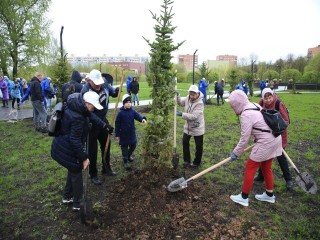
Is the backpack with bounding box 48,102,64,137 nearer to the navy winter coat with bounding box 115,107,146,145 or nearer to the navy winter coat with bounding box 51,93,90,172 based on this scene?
the navy winter coat with bounding box 51,93,90,172

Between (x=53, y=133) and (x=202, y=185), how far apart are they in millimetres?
3288

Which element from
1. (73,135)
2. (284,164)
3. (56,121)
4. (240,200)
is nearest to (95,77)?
(56,121)

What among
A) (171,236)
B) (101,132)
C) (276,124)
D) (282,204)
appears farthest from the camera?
(101,132)

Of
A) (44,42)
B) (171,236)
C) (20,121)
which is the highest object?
(44,42)

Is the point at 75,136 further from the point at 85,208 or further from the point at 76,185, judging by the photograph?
the point at 85,208

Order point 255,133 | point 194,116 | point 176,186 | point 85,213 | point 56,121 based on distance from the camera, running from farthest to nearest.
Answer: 1. point 194,116
2. point 176,186
3. point 255,133
4. point 85,213
5. point 56,121

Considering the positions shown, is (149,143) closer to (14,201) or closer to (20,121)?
(14,201)

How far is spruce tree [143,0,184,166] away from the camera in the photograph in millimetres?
4969

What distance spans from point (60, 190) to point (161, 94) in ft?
9.87

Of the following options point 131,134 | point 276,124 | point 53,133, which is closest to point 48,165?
point 131,134

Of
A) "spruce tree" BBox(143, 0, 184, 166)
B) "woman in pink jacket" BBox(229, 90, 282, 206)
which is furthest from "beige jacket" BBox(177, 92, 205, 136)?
"woman in pink jacket" BBox(229, 90, 282, 206)

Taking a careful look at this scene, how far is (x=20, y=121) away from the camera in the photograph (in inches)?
474

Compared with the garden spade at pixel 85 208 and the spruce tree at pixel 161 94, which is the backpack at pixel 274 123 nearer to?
the spruce tree at pixel 161 94

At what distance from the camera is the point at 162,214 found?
4.36 m
